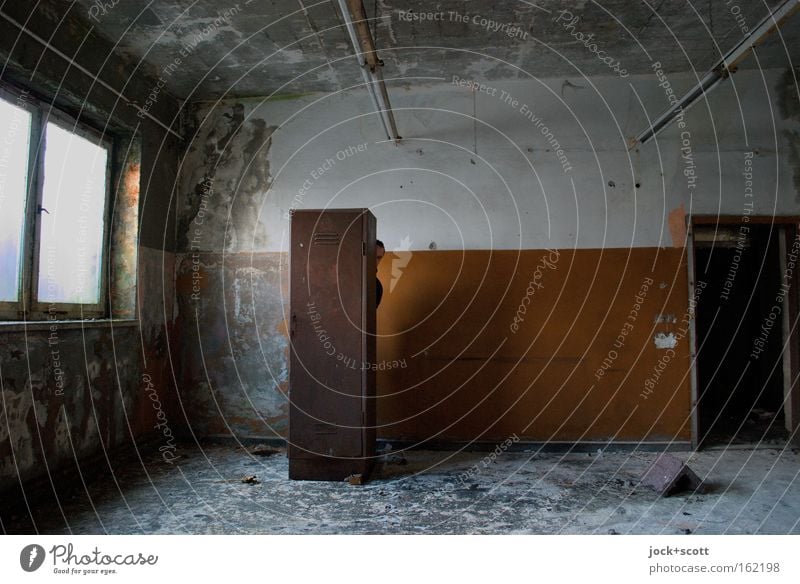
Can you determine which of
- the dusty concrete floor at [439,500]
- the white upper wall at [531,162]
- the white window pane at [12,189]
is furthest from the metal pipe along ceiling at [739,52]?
the white window pane at [12,189]

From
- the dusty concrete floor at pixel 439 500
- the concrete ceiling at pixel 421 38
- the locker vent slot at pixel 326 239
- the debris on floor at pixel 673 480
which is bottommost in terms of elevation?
the dusty concrete floor at pixel 439 500

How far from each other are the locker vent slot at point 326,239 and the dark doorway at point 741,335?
130 inches

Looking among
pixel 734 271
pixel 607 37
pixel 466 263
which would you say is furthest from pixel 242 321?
pixel 734 271

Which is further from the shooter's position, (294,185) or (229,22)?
(294,185)

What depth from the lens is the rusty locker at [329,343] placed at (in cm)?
378

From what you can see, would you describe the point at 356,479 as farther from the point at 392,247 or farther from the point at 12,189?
the point at 12,189

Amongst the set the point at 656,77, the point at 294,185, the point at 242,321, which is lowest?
the point at 242,321

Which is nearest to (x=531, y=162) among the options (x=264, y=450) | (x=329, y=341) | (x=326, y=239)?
(x=326, y=239)

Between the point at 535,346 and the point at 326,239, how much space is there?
2.13 metres

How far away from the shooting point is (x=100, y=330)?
4121mm

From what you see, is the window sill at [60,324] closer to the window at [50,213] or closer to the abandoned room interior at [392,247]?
the abandoned room interior at [392,247]

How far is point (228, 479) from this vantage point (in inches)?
155

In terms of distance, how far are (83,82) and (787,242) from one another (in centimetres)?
588

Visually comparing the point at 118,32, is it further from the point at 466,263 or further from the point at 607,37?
the point at 607,37
